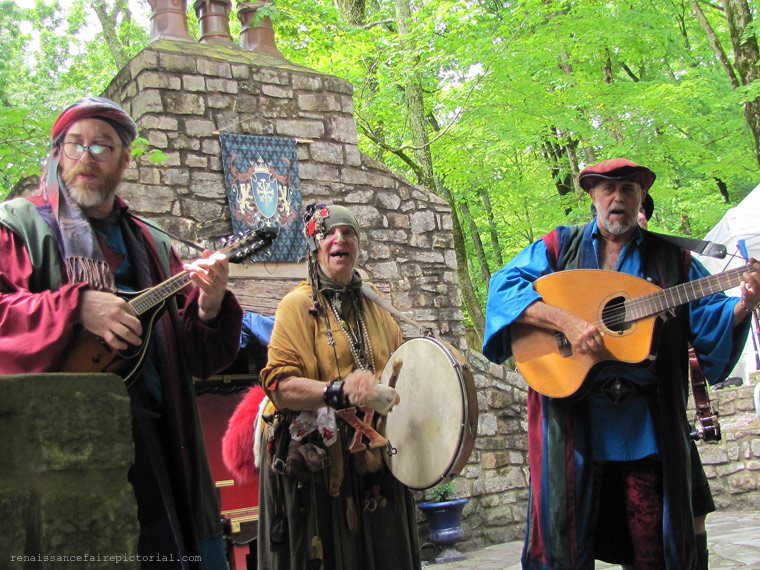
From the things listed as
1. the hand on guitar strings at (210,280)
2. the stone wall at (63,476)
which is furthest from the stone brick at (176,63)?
the stone wall at (63,476)

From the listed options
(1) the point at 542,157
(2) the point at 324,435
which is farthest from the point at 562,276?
(1) the point at 542,157

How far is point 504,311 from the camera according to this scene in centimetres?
358

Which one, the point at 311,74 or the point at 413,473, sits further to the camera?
the point at 311,74

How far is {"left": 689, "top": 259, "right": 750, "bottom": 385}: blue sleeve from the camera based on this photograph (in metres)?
3.35

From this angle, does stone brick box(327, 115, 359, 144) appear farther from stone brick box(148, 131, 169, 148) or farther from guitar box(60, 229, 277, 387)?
guitar box(60, 229, 277, 387)

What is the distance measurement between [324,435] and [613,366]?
117 cm

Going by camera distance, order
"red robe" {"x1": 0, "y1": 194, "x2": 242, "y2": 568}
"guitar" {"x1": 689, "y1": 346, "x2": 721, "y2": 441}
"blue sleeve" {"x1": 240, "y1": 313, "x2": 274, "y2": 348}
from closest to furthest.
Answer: "red robe" {"x1": 0, "y1": 194, "x2": 242, "y2": 568}, "guitar" {"x1": 689, "y1": 346, "x2": 721, "y2": 441}, "blue sleeve" {"x1": 240, "y1": 313, "x2": 274, "y2": 348}

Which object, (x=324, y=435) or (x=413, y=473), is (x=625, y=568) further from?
(x=324, y=435)

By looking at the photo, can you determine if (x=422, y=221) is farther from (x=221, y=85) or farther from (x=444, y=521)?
(x=444, y=521)

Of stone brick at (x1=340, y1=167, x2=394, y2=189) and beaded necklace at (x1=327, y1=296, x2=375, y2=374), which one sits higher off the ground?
stone brick at (x1=340, y1=167, x2=394, y2=189)

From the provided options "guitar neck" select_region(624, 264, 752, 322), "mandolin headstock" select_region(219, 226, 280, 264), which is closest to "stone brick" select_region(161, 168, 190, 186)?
"mandolin headstock" select_region(219, 226, 280, 264)

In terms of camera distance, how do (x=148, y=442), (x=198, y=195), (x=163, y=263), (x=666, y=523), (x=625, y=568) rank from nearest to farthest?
(x=148, y=442), (x=163, y=263), (x=666, y=523), (x=625, y=568), (x=198, y=195)

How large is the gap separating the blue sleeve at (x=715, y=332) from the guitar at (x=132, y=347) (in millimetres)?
1780

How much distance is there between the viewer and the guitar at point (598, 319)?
3.26 metres
